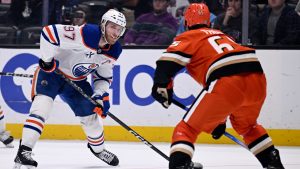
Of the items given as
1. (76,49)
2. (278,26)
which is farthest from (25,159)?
(278,26)

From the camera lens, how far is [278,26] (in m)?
6.59

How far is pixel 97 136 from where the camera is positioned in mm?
5258

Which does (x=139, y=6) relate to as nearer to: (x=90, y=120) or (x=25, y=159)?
(x=90, y=120)

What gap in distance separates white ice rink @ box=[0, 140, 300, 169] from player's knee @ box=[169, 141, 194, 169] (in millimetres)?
1261

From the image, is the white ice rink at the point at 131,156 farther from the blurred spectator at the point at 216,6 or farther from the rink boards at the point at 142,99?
the blurred spectator at the point at 216,6

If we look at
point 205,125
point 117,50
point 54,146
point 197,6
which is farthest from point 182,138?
point 54,146

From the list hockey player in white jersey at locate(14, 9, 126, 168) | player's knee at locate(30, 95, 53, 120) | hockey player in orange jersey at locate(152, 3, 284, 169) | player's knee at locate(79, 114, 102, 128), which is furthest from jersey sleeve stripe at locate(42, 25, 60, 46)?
hockey player in orange jersey at locate(152, 3, 284, 169)

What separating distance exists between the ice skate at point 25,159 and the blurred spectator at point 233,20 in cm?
265

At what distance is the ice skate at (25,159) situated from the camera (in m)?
4.56

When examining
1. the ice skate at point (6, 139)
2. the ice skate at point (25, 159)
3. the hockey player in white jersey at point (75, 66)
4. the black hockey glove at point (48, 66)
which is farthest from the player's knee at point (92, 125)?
the ice skate at point (6, 139)

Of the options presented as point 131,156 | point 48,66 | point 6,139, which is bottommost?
point 6,139

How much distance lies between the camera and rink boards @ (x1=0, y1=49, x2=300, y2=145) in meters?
6.44

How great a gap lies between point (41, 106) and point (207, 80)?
4.21 ft

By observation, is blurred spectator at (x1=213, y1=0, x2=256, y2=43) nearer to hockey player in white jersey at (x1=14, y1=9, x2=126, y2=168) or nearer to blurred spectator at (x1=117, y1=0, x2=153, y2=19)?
blurred spectator at (x1=117, y1=0, x2=153, y2=19)
